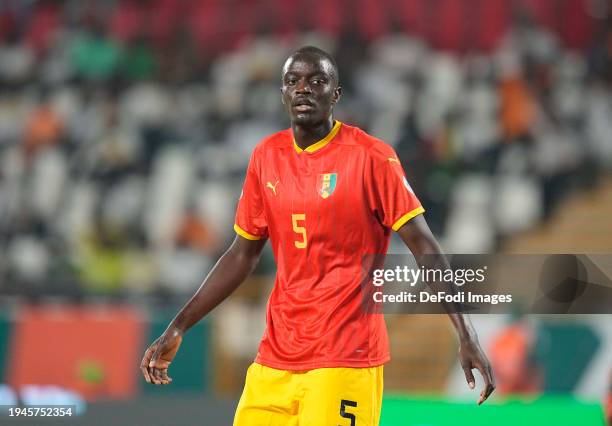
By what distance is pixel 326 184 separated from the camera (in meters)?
3.66

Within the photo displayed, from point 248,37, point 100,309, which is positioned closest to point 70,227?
point 100,309

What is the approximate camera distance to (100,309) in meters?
7.86

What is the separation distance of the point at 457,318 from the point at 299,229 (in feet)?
2.05

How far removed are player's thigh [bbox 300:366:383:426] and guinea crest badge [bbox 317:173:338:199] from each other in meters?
0.60

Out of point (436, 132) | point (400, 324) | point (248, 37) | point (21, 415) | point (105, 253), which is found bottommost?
point (21, 415)

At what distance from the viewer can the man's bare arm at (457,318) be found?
343cm

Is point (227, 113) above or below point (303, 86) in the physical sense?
above

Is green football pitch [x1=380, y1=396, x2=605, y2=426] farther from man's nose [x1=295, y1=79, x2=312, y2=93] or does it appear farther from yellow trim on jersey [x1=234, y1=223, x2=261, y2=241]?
man's nose [x1=295, y1=79, x2=312, y2=93]

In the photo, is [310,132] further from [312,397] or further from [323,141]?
[312,397]

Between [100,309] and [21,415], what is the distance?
246 cm

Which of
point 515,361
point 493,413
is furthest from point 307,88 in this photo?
point 515,361

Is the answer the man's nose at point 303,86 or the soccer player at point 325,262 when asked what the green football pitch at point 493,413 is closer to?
the soccer player at point 325,262

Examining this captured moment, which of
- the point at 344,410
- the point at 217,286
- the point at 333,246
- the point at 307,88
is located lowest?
the point at 344,410

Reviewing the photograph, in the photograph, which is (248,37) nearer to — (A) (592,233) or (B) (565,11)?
(B) (565,11)
